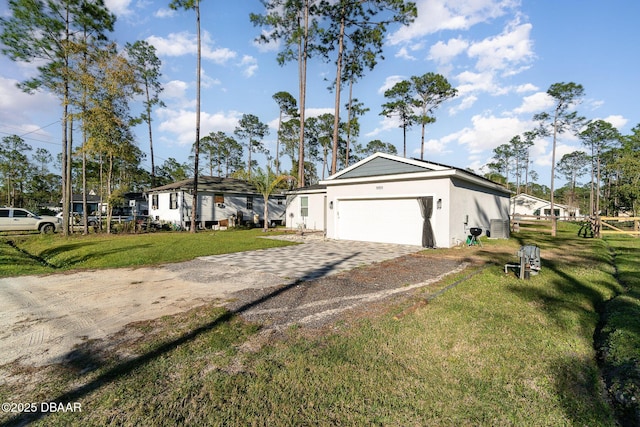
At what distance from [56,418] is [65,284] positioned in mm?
5213

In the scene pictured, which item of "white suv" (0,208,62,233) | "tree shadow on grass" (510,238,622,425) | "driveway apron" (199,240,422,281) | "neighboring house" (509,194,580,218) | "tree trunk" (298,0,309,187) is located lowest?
"tree shadow on grass" (510,238,622,425)

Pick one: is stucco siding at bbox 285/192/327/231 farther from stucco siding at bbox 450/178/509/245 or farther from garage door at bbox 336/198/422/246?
stucco siding at bbox 450/178/509/245

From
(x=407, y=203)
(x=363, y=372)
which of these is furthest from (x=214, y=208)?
(x=363, y=372)

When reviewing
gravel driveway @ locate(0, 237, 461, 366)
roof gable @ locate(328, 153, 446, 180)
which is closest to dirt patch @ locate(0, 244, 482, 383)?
gravel driveway @ locate(0, 237, 461, 366)

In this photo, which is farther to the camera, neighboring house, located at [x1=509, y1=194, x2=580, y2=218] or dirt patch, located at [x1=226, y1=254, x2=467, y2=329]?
neighboring house, located at [x1=509, y1=194, x2=580, y2=218]

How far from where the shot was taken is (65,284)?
20.0 ft

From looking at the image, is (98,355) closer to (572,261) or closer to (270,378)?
(270,378)

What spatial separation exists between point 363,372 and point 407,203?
1046cm

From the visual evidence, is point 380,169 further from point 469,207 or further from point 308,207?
point 308,207

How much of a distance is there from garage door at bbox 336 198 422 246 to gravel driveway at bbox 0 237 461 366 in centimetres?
370

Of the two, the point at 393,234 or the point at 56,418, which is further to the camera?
the point at 393,234

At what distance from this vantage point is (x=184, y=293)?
542 centimetres

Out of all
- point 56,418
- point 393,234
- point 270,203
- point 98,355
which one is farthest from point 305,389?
point 270,203

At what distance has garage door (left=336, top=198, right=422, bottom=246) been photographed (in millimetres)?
12352
